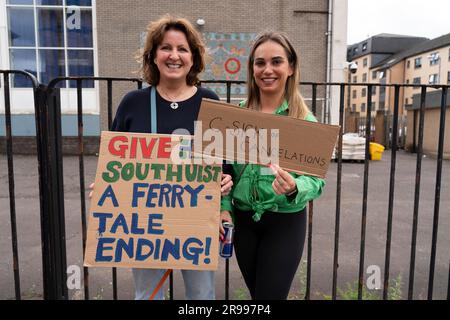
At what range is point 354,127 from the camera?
22328 mm

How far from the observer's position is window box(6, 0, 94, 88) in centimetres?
1446

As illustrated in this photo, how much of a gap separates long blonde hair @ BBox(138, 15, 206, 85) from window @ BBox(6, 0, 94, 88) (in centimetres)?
1392

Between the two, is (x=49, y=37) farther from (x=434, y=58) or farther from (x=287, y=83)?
(x=434, y=58)

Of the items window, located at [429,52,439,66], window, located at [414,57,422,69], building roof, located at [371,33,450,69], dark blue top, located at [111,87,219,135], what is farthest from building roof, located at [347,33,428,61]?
dark blue top, located at [111,87,219,135]

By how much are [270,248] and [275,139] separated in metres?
0.57

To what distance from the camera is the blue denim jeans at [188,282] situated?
6.84 feet

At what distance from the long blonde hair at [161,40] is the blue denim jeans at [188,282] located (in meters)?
1.05

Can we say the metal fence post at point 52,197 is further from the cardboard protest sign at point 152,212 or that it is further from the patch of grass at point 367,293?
the patch of grass at point 367,293

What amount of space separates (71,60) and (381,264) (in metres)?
13.9

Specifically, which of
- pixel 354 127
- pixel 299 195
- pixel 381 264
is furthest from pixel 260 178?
pixel 354 127

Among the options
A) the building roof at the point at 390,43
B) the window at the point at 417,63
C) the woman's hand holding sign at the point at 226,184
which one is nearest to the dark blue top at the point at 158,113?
the woman's hand holding sign at the point at 226,184

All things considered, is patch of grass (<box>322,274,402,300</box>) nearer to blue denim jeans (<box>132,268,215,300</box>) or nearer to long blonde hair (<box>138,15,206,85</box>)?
blue denim jeans (<box>132,268,215,300</box>)

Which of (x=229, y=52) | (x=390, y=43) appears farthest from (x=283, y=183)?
(x=390, y=43)
